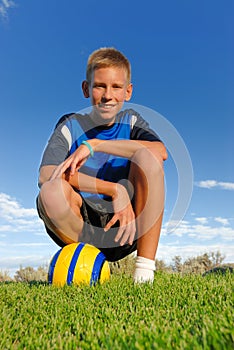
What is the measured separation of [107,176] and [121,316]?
7.41ft

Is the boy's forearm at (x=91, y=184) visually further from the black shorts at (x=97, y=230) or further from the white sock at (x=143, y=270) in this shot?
the white sock at (x=143, y=270)

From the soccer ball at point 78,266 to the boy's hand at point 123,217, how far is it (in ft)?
1.11

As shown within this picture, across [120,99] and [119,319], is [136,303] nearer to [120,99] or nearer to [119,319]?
[119,319]

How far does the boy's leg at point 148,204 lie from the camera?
380 cm

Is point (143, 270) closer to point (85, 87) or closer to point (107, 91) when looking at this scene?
point (107, 91)

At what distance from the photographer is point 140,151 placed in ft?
13.2

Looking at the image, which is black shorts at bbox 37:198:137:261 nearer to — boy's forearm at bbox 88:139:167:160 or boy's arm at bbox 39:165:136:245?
boy's arm at bbox 39:165:136:245

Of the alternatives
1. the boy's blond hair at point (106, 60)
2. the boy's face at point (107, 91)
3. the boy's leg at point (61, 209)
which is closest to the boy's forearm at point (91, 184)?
the boy's leg at point (61, 209)

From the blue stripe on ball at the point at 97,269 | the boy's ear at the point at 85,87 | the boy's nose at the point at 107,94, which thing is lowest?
the blue stripe on ball at the point at 97,269

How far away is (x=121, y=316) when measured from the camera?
261 cm

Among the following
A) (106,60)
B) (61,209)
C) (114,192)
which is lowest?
(61,209)

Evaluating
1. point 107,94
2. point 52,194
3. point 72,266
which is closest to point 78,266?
point 72,266

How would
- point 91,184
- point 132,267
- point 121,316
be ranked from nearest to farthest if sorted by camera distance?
point 121,316, point 91,184, point 132,267

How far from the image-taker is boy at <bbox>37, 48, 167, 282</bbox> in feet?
12.7
